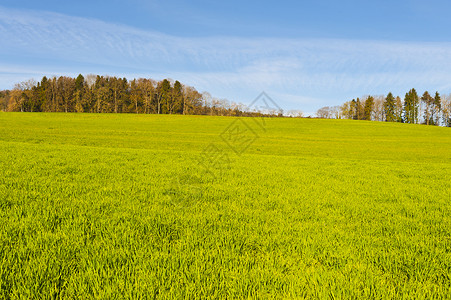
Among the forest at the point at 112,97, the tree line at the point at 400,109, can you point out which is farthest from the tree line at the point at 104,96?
the tree line at the point at 400,109

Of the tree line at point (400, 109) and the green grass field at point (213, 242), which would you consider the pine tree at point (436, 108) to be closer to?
the tree line at point (400, 109)

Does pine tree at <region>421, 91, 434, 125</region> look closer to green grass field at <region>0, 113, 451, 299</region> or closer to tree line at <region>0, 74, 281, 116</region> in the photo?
tree line at <region>0, 74, 281, 116</region>

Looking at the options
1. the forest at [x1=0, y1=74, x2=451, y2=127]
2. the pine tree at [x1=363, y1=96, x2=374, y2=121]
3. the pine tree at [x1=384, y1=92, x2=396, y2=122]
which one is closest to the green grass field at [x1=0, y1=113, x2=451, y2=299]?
the forest at [x1=0, y1=74, x2=451, y2=127]

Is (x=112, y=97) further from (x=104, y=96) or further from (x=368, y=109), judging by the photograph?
(x=368, y=109)

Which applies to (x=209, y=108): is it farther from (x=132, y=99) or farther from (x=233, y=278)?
(x=233, y=278)

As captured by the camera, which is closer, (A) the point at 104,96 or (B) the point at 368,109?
(A) the point at 104,96

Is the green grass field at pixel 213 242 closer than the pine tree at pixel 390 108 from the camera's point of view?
Yes

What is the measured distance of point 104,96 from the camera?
96438mm

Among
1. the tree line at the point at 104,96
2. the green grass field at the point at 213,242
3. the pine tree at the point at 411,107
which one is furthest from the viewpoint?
the pine tree at the point at 411,107

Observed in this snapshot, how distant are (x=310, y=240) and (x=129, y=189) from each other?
4.36 metres

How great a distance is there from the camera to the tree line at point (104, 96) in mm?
96062

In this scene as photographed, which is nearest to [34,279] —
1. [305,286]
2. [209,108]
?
[305,286]

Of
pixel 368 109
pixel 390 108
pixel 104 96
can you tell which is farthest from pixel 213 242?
pixel 390 108

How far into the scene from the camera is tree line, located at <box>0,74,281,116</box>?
96.1m
